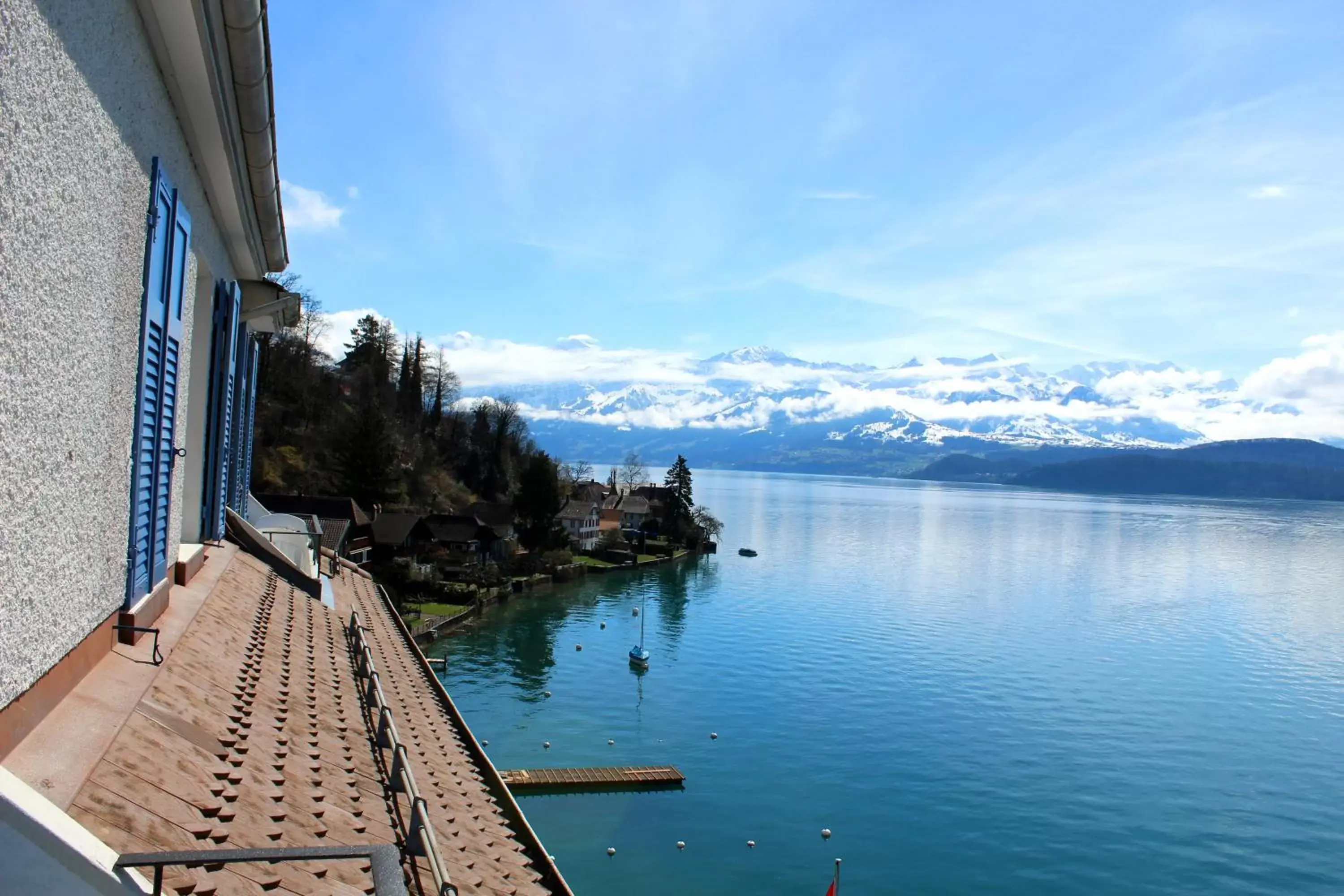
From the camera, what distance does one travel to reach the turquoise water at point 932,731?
22.9 m

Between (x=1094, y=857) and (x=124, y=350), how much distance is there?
25971mm

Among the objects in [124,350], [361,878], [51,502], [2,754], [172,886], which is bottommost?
[361,878]

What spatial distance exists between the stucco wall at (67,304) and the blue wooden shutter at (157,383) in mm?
97

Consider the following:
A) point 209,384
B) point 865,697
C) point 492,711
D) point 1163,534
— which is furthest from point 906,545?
point 209,384

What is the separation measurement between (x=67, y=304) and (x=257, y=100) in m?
2.31

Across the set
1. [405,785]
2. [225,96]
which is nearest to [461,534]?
[405,785]

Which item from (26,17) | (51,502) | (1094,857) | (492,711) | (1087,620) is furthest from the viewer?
(1087,620)

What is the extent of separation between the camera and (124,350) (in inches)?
172

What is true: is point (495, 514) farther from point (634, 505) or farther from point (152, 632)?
point (152, 632)

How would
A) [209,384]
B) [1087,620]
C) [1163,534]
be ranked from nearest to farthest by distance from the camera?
1. [209,384]
2. [1087,620]
3. [1163,534]

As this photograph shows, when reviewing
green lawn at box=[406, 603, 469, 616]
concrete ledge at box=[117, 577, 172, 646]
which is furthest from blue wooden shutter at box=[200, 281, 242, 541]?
green lawn at box=[406, 603, 469, 616]

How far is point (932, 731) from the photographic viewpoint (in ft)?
107

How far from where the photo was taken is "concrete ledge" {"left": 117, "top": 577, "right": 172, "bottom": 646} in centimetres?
485

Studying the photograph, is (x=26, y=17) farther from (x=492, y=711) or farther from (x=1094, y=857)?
(x=492, y=711)
